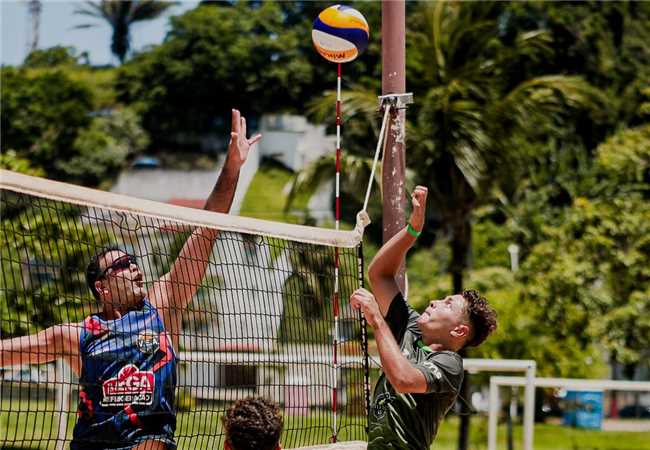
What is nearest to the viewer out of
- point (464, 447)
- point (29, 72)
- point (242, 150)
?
point (242, 150)

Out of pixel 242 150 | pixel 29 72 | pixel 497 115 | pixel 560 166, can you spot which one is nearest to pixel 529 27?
→ pixel 560 166

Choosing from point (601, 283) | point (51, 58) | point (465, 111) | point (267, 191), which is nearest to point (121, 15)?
point (51, 58)

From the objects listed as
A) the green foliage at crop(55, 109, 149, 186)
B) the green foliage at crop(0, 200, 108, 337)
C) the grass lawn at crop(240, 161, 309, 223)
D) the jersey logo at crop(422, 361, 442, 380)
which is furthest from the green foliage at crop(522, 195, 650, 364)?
the green foliage at crop(55, 109, 149, 186)

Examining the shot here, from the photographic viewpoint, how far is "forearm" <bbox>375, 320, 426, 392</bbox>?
4.85 meters

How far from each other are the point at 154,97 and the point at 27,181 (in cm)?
8131

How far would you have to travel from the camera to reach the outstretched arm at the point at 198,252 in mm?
5770

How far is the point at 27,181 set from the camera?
5191 millimetres

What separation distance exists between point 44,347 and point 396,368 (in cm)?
167

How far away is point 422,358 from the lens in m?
5.34

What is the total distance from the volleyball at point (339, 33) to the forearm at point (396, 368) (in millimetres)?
2976

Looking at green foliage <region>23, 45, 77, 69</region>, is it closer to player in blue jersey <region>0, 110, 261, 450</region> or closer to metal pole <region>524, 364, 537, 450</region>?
metal pole <region>524, 364, 537, 450</region>

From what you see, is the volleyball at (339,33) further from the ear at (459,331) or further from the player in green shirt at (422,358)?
the ear at (459,331)

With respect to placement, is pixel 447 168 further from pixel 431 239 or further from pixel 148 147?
pixel 148 147

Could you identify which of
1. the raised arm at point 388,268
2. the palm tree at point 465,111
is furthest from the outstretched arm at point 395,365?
the palm tree at point 465,111
